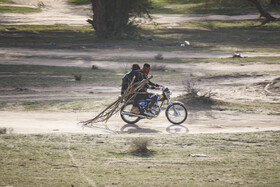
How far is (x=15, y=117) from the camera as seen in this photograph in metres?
14.4

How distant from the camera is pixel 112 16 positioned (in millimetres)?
43656

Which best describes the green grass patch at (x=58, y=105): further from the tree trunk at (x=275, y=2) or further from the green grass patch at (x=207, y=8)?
the tree trunk at (x=275, y=2)

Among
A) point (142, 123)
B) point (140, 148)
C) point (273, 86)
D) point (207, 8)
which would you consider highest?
point (207, 8)

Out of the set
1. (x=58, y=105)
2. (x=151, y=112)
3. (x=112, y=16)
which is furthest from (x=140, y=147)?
(x=112, y=16)

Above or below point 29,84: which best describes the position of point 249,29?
above

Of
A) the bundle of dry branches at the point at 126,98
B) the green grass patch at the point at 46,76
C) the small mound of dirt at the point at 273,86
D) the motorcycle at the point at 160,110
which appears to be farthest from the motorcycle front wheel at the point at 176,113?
the green grass patch at the point at 46,76

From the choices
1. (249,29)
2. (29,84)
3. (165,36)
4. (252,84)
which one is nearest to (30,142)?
(29,84)

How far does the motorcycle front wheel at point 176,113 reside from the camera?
541 inches

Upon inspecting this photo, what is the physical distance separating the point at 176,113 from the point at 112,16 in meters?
31.2

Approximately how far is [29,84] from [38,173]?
45.2 ft

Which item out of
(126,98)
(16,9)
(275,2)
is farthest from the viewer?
(16,9)

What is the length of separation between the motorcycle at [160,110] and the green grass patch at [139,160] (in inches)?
74.0

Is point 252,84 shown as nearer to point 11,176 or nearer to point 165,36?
point 11,176

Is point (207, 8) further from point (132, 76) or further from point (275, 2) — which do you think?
point (132, 76)
